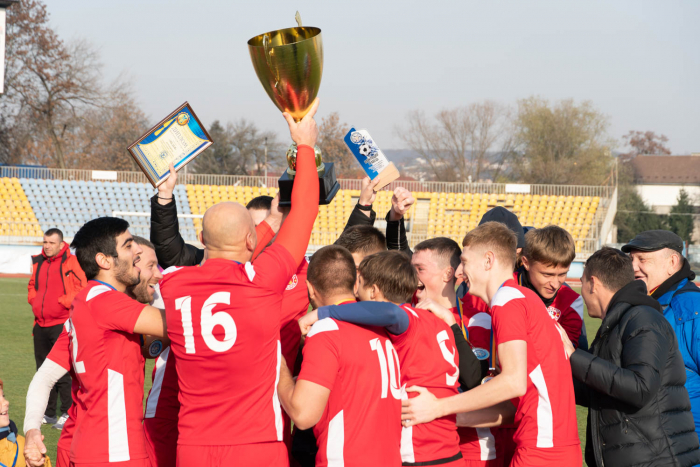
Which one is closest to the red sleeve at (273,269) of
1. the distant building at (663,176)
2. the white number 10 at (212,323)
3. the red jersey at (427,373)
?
the white number 10 at (212,323)

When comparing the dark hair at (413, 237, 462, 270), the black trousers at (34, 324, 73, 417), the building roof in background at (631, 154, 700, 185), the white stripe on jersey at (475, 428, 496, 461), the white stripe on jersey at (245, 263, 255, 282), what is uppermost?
the white stripe on jersey at (245, 263, 255, 282)

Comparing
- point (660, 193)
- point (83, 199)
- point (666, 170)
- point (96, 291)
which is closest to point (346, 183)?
point (83, 199)

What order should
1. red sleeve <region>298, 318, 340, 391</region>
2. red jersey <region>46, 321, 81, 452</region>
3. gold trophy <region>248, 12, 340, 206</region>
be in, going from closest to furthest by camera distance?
red sleeve <region>298, 318, 340, 391</region> < gold trophy <region>248, 12, 340, 206</region> < red jersey <region>46, 321, 81, 452</region>

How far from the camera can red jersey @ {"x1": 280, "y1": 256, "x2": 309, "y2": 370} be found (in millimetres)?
3381

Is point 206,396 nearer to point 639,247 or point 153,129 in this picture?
point 153,129

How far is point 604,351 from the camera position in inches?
118

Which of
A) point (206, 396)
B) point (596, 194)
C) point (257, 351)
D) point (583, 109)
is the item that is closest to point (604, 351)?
point (257, 351)

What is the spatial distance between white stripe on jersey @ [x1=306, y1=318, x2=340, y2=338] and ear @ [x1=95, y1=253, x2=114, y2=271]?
1.16m

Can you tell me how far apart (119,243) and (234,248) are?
78cm

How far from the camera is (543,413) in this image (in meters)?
2.73

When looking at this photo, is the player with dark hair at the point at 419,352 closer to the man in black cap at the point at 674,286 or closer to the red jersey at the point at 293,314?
the red jersey at the point at 293,314

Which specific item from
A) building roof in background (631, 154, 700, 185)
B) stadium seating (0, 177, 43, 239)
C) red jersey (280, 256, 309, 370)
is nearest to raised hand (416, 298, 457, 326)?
red jersey (280, 256, 309, 370)

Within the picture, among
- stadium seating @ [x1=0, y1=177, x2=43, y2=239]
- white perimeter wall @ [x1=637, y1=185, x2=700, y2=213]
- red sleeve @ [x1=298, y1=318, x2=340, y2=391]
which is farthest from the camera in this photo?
white perimeter wall @ [x1=637, y1=185, x2=700, y2=213]

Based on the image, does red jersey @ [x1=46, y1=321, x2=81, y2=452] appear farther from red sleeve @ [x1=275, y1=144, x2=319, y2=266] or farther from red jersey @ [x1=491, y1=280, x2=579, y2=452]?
red jersey @ [x1=491, y1=280, x2=579, y2=452]
